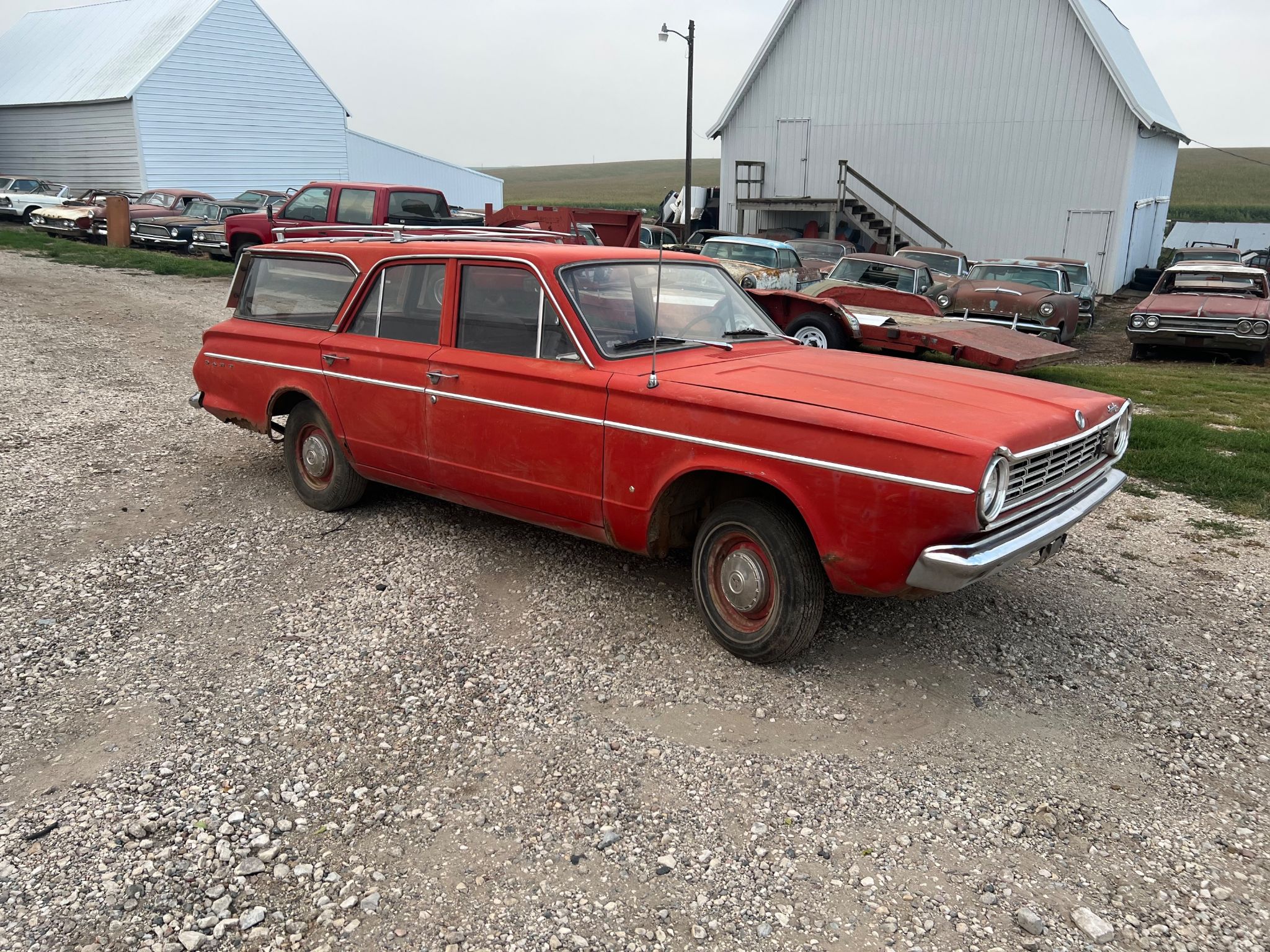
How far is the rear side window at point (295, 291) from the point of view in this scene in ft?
18.6

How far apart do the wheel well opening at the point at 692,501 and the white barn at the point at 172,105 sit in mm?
30737

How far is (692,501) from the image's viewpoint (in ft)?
14.1

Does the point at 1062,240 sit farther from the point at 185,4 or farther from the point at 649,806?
the point at 185,4

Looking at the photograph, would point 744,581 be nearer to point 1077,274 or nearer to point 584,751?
point 584,751

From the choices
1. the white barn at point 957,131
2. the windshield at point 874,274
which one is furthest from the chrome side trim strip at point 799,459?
the white barn at point 957,131

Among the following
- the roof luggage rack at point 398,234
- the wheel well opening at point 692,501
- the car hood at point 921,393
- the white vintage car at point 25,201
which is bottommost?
the wheel well opening at point 692,501

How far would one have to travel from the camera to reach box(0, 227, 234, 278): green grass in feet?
59.5

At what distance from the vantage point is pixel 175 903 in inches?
107

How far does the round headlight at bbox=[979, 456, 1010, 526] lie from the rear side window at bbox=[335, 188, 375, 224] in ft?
43.0

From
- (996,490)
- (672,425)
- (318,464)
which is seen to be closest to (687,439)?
(672,425)

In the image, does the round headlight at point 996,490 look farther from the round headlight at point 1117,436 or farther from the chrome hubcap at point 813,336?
the chrome hubcap at point 813,336

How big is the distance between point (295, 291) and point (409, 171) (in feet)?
111

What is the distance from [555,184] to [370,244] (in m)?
124

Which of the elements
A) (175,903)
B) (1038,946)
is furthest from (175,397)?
(1038,946)
